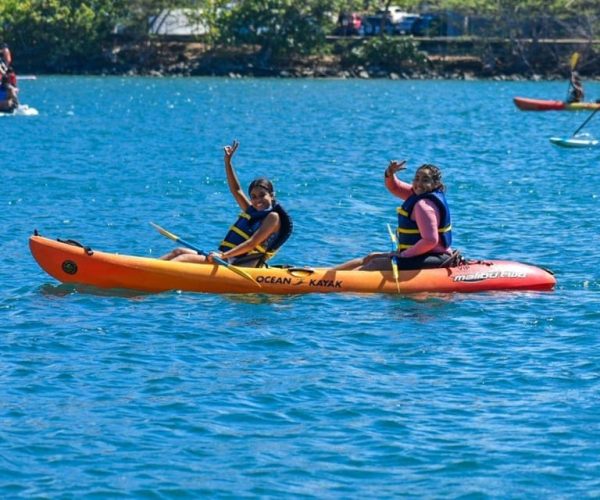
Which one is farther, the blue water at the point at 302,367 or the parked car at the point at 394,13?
the parked car at the point at 394,13

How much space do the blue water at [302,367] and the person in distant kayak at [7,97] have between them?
51.2ft

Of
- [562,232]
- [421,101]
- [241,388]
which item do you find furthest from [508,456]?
[421,101]

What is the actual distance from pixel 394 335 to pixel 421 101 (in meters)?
45.2

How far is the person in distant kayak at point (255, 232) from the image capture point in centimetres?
1430

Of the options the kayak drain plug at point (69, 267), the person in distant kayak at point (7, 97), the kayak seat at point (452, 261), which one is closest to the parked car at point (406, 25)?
the person in distant kayak at point (7, 97)

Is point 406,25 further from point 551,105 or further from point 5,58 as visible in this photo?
point 5,58

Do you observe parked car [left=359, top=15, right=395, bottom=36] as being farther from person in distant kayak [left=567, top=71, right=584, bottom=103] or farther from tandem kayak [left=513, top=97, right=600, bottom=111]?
person in distant kayak [left=567, top=71, right=584, bottom=103]

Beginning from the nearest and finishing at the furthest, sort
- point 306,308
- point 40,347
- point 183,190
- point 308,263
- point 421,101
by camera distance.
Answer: point 40,347, point 306,308, point 308,263, point 183,190, point 421,101

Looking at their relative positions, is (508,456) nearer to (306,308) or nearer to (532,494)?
(532,494)

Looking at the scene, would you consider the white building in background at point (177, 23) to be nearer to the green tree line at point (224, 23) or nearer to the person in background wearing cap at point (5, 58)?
the green tree line at point (224, 23)

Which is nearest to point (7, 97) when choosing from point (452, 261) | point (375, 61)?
point (452, 261)

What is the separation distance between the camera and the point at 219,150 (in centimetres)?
3484

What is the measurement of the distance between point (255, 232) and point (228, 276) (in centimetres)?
53

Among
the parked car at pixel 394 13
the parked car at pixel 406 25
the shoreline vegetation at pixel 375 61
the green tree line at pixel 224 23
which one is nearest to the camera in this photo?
the green tree line at pixel 224 23
